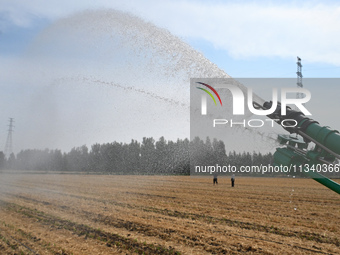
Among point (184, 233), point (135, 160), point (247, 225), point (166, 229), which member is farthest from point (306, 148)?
point (135, 160)

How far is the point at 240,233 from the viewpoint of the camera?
11.0m

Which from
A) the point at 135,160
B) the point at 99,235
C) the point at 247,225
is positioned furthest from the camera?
the point at 135,160

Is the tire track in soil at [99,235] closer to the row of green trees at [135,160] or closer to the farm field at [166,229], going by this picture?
the farm field at [166,229]

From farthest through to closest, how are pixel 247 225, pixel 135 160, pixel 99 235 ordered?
1. pixel 135 160
2. pixel 247 225
3. pixel 99 235

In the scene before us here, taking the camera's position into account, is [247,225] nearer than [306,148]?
No

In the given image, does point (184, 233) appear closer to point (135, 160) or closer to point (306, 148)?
point (306, 148)

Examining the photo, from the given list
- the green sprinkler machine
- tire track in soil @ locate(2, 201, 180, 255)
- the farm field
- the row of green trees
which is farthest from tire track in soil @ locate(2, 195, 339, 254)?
the row of green trees

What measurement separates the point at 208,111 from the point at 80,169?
70.5m

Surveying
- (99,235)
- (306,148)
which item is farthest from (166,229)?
(306,148)

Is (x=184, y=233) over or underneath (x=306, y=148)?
underneath

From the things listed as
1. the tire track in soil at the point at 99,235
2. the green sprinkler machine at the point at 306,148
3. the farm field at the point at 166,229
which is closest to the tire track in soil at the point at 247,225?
the farm field at the point at 166,229

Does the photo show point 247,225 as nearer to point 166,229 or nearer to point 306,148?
point 166,229

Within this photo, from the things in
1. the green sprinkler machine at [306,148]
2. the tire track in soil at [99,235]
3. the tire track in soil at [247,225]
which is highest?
the green sprinkler machine at [306,148]

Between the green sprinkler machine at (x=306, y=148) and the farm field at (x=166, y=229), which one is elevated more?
the green sprinkler machine at (x=306, y=148)
